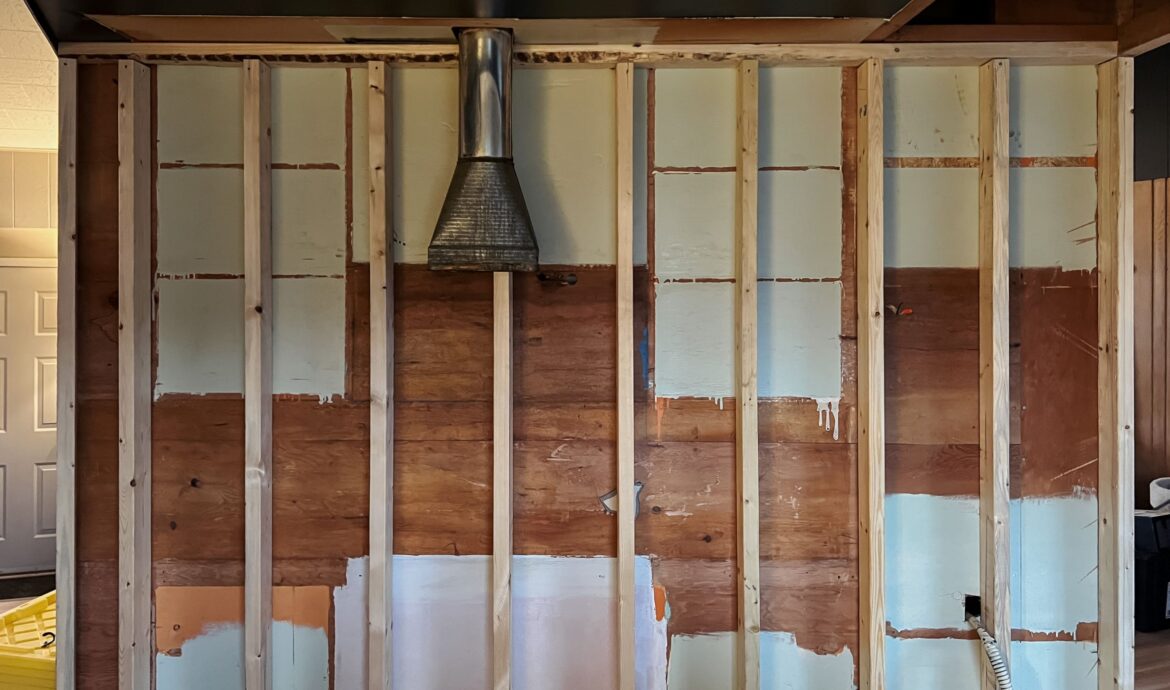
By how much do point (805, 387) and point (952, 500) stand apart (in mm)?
585

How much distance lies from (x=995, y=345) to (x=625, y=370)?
113 cm

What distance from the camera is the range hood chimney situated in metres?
1.87

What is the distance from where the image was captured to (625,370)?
2047 millimetres

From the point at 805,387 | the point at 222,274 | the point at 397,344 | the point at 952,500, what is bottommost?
the point at 952,500

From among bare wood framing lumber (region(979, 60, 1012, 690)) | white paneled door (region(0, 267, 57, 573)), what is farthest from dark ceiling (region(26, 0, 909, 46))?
white paneled door (region(0, 267, 57, 573))

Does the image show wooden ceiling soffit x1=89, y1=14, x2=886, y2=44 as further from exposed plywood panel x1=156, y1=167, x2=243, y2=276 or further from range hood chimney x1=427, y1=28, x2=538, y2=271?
exposed plywood panel x1=156, y1=167, x2=243, y2=276

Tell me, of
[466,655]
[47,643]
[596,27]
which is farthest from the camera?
[47,643]

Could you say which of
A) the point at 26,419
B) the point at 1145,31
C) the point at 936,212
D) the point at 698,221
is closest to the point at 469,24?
the point at 698,221

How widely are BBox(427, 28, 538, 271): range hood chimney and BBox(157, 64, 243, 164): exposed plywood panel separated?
0.77 meters

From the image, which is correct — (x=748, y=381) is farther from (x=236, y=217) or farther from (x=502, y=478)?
(x=236, y=217)

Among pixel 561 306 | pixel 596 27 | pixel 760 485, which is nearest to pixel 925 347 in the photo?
pixel 760 485

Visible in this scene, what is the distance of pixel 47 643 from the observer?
237cm

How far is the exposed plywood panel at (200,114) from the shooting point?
212 cm

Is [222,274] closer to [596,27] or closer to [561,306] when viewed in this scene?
[561,306]
